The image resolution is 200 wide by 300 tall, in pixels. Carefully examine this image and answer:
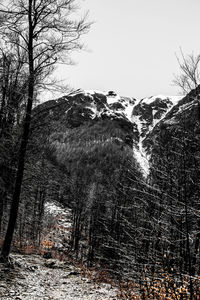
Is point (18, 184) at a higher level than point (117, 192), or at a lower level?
lower

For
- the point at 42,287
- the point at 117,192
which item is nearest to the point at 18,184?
the point at 42,287

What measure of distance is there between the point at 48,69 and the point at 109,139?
126 metres

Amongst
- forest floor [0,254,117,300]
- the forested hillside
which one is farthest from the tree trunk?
forest floor [0,254,117,300]

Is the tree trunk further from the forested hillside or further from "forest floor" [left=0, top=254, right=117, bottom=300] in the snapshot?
"forest floor" [left=0, top=254, right=117, bottom=300]

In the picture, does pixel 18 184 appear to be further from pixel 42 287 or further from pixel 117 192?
pixel 117 192

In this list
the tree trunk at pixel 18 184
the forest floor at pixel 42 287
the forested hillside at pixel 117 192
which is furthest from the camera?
the tree trunk at pixel 18 184

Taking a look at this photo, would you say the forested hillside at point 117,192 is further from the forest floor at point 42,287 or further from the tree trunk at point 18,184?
the forest floor at point 42,287

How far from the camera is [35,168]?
9102 mm

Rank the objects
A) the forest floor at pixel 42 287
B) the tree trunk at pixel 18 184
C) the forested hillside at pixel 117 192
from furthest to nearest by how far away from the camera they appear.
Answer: the tree trunk at pixel 18 184, the forest floor at pixel 42 287, the forested hillside at pixel 117 192

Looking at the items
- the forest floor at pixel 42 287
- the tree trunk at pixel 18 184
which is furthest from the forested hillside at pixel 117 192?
the forest floor at pixel 42 287

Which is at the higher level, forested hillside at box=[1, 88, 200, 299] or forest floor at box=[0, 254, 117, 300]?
forested hillside at box=[1, 88, 200, 299]

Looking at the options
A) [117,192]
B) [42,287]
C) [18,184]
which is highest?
[117,192]

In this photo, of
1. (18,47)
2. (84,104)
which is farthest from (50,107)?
(18,47)

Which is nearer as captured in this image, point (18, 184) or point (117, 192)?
point (18, 184)
